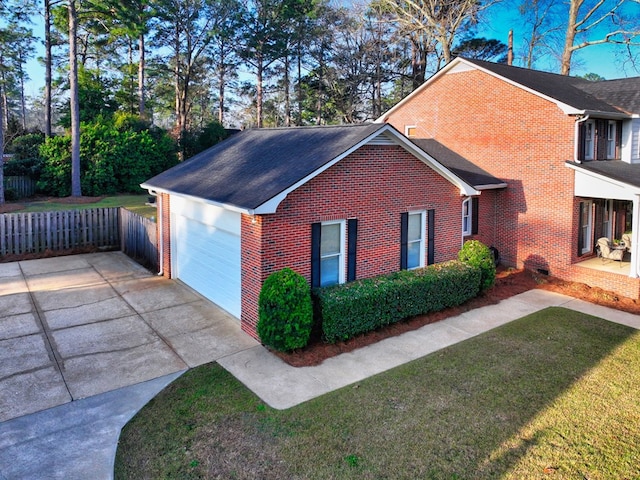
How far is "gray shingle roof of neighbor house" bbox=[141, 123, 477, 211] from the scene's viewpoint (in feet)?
30.8

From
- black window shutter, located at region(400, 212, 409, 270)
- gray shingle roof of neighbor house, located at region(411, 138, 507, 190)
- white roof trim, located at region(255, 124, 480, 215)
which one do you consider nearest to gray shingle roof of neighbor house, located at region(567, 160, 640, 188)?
gray shingle roof of neighbor house, located at region(411, 138, 507, 190)

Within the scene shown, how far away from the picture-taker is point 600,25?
27266mm

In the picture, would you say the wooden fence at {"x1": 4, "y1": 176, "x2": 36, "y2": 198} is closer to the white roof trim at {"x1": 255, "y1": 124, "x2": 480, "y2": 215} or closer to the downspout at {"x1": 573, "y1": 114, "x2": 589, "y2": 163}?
the white roof trim at {"x1": 255, "y1": 124, "x2": 480, "y2": 215}

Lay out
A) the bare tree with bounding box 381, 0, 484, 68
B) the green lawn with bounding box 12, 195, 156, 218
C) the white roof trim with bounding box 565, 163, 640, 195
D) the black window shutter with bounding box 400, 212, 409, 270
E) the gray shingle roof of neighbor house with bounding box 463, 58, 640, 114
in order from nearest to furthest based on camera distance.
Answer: the black window shutter with bounding box 400, 212, 409, 270
the white roof trim with bounding box 565, 163, 640, 195
the gray shingle roof of neighbor house with bounding box 463, 58, 640, 114
the green lawn with bounding box 12, 195, 156, 218
the bare tree with bounding box 381, 0, 484, 68

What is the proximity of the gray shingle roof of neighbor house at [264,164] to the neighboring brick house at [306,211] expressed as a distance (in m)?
0.04

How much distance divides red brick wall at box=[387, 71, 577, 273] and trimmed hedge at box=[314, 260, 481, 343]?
4222 millimetres

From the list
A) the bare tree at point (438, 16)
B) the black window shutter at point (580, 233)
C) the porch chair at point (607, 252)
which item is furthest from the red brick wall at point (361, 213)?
the bare tree at point (438, 16)

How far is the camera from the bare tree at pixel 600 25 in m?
25.5

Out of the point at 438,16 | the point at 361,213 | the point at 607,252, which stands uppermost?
the point at 438,16

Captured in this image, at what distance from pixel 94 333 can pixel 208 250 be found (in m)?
3.22

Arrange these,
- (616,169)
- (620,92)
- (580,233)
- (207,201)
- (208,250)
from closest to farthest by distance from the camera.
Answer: (207,201), (208,250), (616,169), (580,233), (620,92)

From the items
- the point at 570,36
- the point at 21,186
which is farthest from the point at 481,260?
the point at 21,186

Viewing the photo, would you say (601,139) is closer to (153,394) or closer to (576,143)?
(576,143)

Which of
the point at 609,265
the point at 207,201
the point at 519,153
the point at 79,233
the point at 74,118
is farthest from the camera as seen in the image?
the point at 74,118
